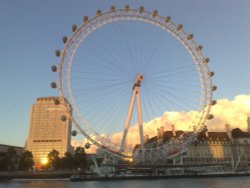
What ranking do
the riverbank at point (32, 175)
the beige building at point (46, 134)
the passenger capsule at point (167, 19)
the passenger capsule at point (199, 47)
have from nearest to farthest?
the passenger capsule at point (167, 19) < the passenger capsule at point (199, 47) < the riverbank at point (32, 175) < the beige building at point (46, 134)

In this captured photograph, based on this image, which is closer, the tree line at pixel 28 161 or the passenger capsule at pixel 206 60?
the passenger capsule at pixel 206 60

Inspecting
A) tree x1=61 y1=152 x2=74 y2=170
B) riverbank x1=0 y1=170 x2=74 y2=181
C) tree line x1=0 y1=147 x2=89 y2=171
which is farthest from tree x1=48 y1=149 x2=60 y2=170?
riverbank x1=0 y1=170 x2=74 y2=181

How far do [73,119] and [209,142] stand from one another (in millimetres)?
72044

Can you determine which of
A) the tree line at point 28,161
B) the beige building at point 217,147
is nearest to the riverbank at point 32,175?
the tree line at point 28,161

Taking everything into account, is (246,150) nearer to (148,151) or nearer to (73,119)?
(148,151)

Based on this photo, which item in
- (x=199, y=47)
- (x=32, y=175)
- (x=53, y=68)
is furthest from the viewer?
(x=32, y=175)

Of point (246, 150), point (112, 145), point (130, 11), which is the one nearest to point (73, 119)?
point (112, 145)

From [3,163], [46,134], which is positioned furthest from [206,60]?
[46,134]

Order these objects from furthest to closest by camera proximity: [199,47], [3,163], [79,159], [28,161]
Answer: [28,161] < [79,159] < [3,163] < [199,47]

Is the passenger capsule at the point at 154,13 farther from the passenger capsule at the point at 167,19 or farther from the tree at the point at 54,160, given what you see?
the tree at the point at 54,160

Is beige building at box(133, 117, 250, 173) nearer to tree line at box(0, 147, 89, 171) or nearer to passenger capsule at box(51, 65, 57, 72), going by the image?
tree line at box(0, 147, 89, 171)

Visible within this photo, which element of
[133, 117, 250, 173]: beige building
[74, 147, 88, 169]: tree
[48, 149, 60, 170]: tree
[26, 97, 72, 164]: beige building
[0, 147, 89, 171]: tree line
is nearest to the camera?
[0, 147, 89, 171]: tree line

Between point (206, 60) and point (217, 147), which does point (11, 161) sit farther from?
point (217, 147)

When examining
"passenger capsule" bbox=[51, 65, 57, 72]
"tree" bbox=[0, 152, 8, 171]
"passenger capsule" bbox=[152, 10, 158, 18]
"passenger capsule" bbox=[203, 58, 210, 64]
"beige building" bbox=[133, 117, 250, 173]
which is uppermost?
"passenger capsule" bbox=[152, 10, 158, 18]
